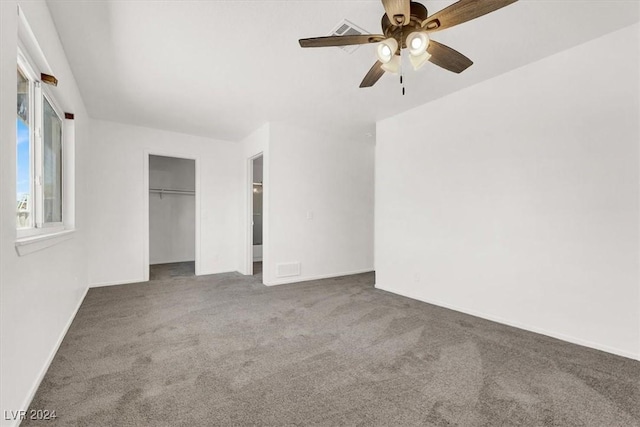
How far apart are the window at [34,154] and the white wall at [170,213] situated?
3695mm

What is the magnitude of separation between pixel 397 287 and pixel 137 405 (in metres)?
3.28

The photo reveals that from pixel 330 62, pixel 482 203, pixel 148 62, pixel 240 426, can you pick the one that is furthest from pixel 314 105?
pixel 240 426

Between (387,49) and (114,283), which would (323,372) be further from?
(114,283)

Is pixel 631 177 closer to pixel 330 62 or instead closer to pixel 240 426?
pixel 330 62

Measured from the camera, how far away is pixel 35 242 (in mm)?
1740

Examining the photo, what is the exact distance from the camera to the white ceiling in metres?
2.04

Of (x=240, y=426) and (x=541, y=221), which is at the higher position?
(x=541, y=221)

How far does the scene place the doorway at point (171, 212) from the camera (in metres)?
6.31

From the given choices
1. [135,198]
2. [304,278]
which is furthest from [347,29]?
[135,198]

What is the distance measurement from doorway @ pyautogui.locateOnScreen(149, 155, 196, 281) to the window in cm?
364

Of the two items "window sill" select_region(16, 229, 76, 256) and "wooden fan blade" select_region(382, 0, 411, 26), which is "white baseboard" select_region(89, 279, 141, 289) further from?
"wooden fan blade" select_region(382, 0, 411, 26)

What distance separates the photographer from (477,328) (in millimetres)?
2783

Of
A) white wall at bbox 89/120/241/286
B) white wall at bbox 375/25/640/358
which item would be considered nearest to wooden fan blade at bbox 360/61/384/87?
white wall at bbox 375/25/640/358

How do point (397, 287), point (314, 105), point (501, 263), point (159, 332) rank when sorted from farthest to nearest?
1. point (397, 287)
2. point (314, 105)
3. point (501, 263)
4. point (159, 332)
